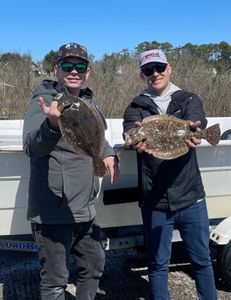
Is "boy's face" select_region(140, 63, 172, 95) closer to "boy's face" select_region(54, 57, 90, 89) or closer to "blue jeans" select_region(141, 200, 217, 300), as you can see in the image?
"boy's face" select_region(54, 57, 90, 89)

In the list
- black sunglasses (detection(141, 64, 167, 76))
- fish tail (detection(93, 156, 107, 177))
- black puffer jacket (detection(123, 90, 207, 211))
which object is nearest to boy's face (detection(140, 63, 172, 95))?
black sunglasses (detection(141, 64, 167, 76))

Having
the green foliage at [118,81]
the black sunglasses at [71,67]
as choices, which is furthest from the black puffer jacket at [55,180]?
the green foliage at [118,81]

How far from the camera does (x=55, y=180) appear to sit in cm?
296

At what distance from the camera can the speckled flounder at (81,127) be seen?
2.62m

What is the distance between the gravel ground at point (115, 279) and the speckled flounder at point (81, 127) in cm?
208

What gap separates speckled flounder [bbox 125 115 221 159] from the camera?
3.16 metres

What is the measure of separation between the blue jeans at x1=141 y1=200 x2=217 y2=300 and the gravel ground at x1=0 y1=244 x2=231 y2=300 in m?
0.93

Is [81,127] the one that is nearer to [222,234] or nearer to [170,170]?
[170,170]

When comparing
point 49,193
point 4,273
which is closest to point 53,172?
point 49,193

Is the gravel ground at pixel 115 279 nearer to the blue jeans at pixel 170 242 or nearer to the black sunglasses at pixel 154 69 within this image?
the blue jeans at pixel 170 242

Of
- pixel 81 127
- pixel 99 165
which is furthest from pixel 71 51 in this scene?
pixel 99 165

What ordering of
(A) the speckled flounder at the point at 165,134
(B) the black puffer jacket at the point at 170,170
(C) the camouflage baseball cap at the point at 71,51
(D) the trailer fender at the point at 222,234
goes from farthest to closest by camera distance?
(D) the trailer fender at the point at 222,234 → (B) the black puffer jacket at the point at 170,170 → (A) the speckled flounder at the point at 165,134 → (C) the camouflage baseball cap at the point at 71,51

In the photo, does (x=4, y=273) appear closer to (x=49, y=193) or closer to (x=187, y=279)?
(x=187, y=279)

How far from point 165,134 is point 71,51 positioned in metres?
0.87
